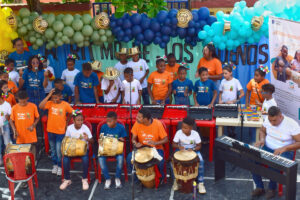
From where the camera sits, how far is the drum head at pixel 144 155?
6.35 m

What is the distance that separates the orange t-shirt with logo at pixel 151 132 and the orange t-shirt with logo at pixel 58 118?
143 centimetres

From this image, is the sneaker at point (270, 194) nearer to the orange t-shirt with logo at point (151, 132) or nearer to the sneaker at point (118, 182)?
the orange t-shirt with logo at point (151, 132)

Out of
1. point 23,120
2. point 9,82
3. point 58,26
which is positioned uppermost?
point 58,26

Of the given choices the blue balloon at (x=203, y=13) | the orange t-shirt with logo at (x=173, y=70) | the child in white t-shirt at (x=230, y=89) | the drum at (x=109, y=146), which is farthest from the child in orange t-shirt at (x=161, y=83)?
the drum at (x=109, y=146)

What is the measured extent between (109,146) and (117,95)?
219 cm

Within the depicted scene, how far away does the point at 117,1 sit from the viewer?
9.11 m

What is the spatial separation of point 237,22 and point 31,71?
16.2 ft

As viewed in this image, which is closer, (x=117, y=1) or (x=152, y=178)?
(x=152, y=178)

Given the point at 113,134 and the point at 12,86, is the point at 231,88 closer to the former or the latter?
the point at 113,134

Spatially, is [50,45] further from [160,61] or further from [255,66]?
[255,66]

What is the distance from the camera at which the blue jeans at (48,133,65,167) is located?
7.20 metres

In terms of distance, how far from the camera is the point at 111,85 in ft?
28.2

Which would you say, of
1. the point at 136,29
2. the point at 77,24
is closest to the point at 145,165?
the point at 136,29

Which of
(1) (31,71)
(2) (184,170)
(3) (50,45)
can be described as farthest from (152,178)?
(3) (50,45)
